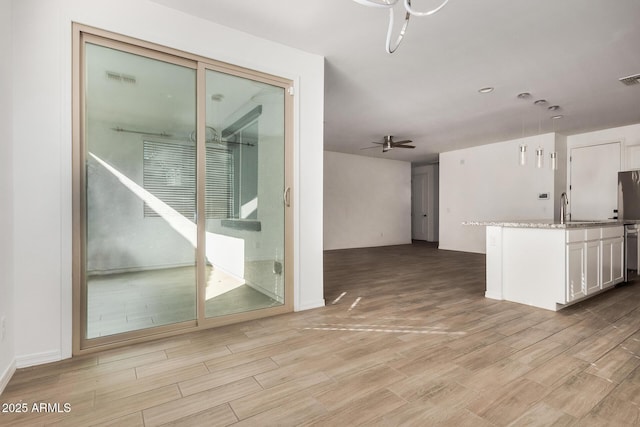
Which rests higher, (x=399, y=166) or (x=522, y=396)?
(x=399, y=166)

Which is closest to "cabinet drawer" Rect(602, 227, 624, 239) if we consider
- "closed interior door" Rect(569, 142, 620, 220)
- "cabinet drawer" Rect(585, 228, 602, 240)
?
"cabinet drawer" Rect(585, 228, 602, 240)

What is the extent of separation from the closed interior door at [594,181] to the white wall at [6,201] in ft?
27.1

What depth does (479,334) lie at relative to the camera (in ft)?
8.68

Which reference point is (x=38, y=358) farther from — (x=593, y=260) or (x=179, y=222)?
(x=593, y=260)

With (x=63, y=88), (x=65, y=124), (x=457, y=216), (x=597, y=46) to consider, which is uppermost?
(x=597, y=46)

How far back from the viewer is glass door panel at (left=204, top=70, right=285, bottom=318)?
285 centimetres

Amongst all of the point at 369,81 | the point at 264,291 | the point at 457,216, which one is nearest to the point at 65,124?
the point at 264,291

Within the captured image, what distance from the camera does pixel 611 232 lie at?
404 cm

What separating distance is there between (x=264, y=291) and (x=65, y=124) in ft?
6.75

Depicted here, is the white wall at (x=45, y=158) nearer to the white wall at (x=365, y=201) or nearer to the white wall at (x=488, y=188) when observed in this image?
the white wall at (x=365, y=201)

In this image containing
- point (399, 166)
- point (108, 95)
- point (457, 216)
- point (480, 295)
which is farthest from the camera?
point (399, 166)

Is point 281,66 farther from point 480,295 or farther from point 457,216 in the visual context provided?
point 457,216

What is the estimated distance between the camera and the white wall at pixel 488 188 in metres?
6.63

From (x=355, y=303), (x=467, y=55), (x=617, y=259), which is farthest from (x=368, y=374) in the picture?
(x=617, y=259)
